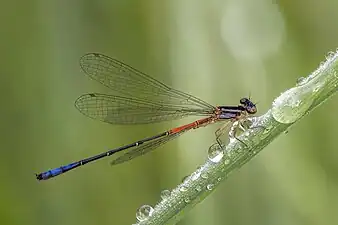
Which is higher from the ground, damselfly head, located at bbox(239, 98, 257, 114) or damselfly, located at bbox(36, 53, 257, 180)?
damselfly, located at bbox(36, 53, 257, 180)

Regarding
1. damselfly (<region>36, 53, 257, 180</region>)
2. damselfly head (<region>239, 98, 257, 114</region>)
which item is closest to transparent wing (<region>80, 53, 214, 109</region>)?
damselfly (<region>36, 53, 257, 180</region>)

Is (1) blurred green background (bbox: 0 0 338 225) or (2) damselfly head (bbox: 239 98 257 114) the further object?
(1) blurred green background (bbox: 0 0 338 225)

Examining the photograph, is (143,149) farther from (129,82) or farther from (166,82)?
(166,82)

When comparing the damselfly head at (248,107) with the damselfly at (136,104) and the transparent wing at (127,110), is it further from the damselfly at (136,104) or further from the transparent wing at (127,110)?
the transparent wing at (127,110)

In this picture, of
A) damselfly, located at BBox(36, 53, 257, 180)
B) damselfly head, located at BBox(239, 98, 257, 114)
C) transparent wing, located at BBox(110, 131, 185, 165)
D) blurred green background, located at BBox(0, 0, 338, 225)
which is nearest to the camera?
transparent wing, located at BBox(110, 131, 185, 165)

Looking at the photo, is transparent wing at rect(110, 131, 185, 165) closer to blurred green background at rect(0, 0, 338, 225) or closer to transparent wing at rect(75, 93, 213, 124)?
transparent wing at rect(75, 93, 213, 124)

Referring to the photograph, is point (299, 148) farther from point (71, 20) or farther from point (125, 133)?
point (71, 20)
